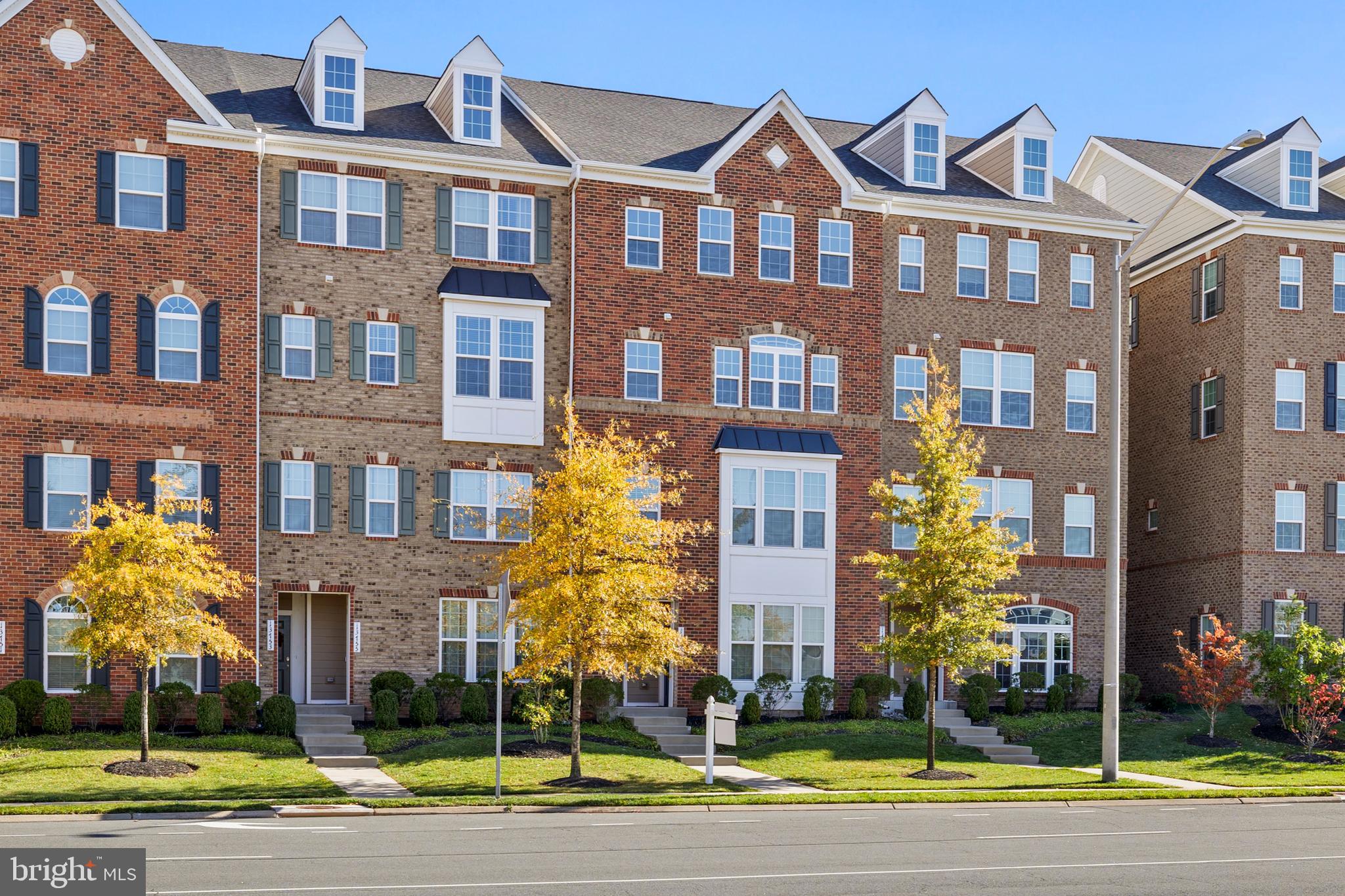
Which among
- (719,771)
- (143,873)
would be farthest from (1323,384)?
(143,873)

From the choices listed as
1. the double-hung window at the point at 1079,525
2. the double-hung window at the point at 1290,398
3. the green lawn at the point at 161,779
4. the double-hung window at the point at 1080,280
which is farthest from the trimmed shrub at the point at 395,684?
the double-hung window at the point at 1290,398

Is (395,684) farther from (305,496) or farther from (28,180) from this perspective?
(28,180)

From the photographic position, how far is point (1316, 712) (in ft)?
111

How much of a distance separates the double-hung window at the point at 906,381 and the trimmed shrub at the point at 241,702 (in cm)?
1709

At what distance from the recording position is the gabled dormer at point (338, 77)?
35.9 m

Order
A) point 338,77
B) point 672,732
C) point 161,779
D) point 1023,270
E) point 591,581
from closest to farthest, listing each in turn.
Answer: point 161,779
point 591,581
point 672,732
point 338,77
point 1023,270

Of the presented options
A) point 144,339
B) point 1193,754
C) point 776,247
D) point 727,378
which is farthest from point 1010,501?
point 144,339

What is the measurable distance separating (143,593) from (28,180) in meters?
10.6

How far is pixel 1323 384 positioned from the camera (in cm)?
4162

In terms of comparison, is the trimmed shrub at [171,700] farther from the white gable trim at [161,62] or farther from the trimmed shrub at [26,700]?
the white gable trim at [161,62]

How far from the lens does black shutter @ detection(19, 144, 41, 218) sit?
32.4 meters

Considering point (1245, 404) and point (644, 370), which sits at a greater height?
point (644, 370)

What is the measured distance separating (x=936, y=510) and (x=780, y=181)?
438 inches

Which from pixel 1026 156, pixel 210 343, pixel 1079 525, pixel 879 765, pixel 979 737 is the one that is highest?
pixel 1026 156
